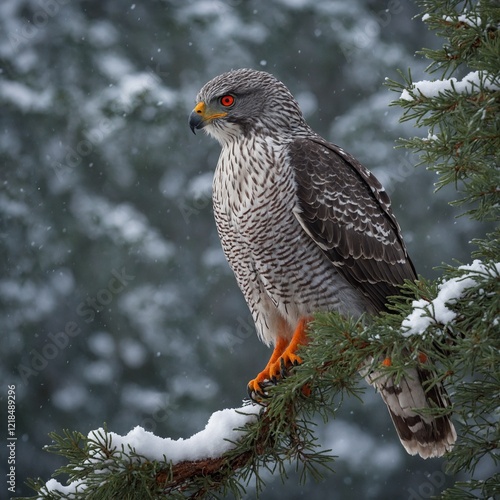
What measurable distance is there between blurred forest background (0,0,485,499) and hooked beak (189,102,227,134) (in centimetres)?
506

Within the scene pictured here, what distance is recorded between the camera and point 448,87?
2.72 m

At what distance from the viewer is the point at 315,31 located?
37.6ft

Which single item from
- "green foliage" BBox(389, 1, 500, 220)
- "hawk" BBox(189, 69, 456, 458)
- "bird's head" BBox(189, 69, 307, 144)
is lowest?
"green foliage" BBox(389, 1, 500, 220)

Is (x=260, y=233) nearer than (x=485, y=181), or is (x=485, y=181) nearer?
(x=485, y=181)

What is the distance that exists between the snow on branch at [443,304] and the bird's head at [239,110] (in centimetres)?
198

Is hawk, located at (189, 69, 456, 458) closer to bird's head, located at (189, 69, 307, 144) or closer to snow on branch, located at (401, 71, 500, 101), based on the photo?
bird's head, located at (189, 69, 307, 144)

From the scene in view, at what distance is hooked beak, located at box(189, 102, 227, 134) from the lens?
4371 mm

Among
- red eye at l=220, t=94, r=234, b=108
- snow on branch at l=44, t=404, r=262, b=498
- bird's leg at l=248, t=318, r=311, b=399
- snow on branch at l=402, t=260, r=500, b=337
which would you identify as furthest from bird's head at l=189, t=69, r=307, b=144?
snow on branch at l=402, t=260, r=500, b=337

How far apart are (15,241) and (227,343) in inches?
108

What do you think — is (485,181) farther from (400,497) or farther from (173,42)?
(173,42)

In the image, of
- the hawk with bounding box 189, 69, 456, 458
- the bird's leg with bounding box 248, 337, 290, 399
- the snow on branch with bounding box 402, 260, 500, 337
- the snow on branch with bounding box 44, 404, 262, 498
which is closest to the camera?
the snow on branch with bounding box 402, 260, 500, 337

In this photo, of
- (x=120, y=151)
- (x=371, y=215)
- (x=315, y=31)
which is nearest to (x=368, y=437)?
(x=120, y=151)

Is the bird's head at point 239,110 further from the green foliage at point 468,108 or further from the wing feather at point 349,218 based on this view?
the green foliage at point 468,108

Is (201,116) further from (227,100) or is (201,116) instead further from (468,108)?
(468,108)
